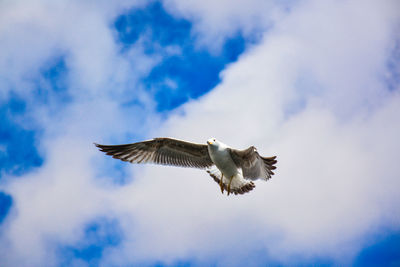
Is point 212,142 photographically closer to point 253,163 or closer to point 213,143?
point 213,143

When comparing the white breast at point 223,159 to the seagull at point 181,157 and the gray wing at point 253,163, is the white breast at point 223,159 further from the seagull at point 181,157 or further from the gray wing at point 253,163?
the gray wing at point 253,163

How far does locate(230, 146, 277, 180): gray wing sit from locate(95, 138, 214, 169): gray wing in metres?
1.11

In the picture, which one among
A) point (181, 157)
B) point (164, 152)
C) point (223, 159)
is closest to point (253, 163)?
point (223, 159)

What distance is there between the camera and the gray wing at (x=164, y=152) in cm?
1020

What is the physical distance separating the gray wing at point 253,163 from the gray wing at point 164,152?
1112 millimetres

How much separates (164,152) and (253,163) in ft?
8.13

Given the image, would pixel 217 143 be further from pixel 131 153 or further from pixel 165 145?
pixel 131 153

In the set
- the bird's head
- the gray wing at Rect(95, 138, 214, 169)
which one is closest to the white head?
the bird's head

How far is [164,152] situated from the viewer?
1039 centimetres

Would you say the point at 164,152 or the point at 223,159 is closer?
the point at 223,159

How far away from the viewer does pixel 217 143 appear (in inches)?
369

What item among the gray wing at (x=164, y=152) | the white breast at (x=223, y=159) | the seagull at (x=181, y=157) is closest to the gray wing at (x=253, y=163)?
the white breast at (x=223, y=159)

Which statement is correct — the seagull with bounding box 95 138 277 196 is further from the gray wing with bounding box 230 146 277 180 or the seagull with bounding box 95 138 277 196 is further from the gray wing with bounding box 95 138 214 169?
the gray wing with bounding box 230 146 277 180

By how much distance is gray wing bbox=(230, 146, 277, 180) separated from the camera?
29.0 feet
